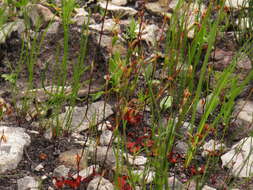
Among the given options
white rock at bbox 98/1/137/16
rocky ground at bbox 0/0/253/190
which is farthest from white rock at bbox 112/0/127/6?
rocky ground at bbox 0/0/253/190

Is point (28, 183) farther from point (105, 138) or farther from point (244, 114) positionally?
point (244, 114)

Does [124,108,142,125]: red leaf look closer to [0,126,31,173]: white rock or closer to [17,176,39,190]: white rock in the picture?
[0,126,31,173]: white rock

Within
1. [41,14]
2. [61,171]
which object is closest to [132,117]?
[61,171]

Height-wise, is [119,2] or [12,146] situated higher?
[119,2]

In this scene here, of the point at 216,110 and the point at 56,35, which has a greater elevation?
the point at 56,35

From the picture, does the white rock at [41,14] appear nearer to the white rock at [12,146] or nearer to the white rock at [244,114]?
the white rock at [12,146]

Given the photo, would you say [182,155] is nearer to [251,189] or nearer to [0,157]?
[251,189]

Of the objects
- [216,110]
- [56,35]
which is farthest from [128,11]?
[216,110]

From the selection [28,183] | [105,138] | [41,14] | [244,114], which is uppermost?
[41,14]
